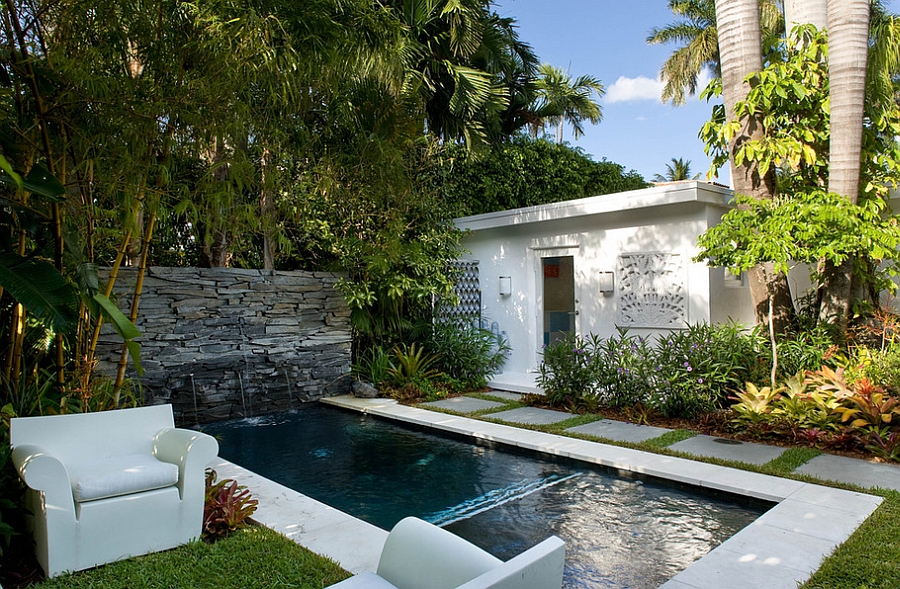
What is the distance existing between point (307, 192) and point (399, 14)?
3042mm

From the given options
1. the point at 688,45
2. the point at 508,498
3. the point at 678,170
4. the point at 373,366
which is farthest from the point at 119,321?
the point at 678,170

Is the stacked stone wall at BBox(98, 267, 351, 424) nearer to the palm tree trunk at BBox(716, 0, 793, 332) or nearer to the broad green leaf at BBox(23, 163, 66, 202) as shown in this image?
the broad green leaf at BBox(23, 163, 66, 202)

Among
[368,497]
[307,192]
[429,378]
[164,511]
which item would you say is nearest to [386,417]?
[429,378]

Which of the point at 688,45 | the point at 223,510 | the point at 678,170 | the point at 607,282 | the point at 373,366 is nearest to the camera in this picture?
the point at 223,510

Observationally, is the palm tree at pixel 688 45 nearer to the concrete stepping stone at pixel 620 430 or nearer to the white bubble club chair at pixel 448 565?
the concrete stepping stone at pixel 620 430

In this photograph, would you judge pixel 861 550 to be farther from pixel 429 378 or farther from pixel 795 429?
pixel 429 378

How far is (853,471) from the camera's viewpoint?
15.6 feet

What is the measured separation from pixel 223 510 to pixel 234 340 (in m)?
4.61

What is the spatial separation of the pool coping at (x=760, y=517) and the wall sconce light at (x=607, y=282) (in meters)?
2.85

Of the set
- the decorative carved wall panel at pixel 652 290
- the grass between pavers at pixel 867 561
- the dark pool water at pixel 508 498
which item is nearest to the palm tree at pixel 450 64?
the decorative carved wall panel at pixel 652 290

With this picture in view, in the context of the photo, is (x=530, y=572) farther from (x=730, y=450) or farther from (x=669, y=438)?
(x=669, y=438)

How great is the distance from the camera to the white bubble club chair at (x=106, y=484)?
3.13 meters

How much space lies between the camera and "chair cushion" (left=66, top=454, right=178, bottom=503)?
3.24m

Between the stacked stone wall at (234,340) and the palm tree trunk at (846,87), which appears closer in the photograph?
the palm tree trunk at (846,87)
